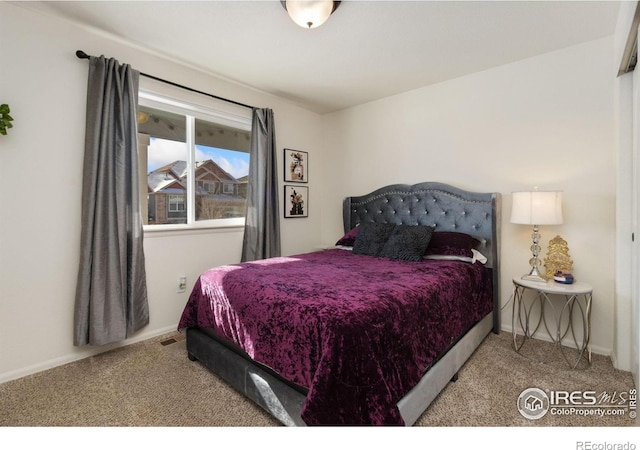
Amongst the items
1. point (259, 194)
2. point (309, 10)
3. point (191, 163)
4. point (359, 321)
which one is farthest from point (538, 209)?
point (191, 163)

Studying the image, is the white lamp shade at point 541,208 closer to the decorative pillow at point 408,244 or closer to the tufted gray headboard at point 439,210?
the tufted gray headboard at point 439,210

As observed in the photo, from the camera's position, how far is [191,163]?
304 centimetres

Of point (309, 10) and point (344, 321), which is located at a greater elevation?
point (309, 10)

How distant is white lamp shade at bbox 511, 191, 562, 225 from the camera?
2.26 m

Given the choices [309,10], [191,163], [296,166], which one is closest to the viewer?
[309,10]

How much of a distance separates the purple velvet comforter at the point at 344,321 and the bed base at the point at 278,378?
0.08m

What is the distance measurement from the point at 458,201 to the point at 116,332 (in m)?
3.23

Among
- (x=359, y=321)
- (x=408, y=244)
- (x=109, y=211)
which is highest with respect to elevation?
(x=109, y=211)

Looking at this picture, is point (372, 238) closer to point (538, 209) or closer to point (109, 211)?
point (538, 209)

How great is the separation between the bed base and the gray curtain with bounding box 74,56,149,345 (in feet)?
2.19

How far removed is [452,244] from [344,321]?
5.69ft

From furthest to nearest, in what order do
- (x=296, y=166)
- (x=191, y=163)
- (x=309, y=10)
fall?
(x=296, y=166), (x=191, y=163), (x=309, y=10)

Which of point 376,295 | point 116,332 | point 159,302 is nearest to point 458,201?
point 376,295

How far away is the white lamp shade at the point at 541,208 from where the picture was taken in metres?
2.26
